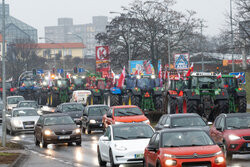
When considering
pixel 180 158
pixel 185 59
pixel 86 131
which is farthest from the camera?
pixel 185 59

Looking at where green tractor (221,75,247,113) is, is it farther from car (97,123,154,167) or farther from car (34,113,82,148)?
car (97,123,154,167)

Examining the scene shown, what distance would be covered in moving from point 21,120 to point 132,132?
1869 cm

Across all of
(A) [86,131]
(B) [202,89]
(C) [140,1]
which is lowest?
(A) [86,131]

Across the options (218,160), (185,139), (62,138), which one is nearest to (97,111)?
(62,138)

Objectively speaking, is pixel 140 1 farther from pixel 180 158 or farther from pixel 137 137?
pixel 180 158

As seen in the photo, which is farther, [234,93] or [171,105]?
[171,105]

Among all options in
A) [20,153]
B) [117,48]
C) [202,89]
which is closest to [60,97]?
[117,48]

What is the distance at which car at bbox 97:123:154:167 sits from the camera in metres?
17.7

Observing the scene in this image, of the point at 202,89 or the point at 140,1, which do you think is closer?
the point at 202,89

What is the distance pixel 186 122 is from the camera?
909 inches

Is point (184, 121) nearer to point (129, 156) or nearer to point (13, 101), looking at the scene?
point (129, 156)

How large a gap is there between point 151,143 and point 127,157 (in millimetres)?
2748

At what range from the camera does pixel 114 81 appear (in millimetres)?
45344

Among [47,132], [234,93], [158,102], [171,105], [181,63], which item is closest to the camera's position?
[47,132]
